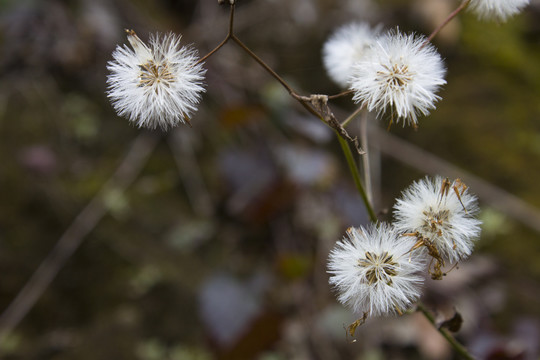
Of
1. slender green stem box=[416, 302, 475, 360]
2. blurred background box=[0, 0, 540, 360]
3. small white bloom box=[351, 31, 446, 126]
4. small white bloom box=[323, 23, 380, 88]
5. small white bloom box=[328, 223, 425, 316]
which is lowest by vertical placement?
slender green stem box=[416, 302, 475, 360]

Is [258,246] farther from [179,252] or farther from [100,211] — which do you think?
[100,211]

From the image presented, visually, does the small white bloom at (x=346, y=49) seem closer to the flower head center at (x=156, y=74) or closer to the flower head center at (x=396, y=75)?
the flower head center at (x=396, y=75)

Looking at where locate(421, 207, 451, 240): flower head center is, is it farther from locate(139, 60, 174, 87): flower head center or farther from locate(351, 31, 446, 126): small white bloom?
locate(139, 60, 174, 87): flower head center

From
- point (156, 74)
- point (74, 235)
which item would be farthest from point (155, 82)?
point (74, 235)

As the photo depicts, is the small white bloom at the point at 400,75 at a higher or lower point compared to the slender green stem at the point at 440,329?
higher

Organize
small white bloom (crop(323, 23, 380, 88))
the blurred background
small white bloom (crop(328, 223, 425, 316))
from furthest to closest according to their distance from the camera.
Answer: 1. the blurred background
2. small white bloom (crop(323, 23, 380, 88))
3. small white bloom (crop(328, 223, 425, 316))

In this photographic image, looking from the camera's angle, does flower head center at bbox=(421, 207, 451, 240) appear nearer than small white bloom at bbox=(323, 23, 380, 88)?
Yes

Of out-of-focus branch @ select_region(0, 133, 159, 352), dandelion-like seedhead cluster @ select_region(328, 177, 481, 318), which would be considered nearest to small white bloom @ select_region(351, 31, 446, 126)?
dandelion-like seedhead cluster @ select_region(328, 177, 481, 318)

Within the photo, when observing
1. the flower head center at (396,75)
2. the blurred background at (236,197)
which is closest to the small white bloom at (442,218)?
the flower head center at (396,75)
